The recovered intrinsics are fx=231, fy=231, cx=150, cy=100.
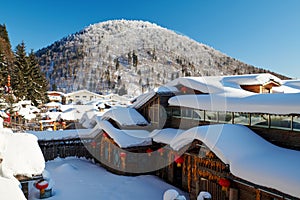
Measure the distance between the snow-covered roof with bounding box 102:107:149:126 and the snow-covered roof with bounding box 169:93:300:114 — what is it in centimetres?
350

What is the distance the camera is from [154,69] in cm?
11356

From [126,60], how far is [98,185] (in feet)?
364

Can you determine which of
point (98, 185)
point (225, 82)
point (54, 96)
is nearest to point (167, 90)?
point (225, 82)

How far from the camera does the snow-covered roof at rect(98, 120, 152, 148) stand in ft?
45.4

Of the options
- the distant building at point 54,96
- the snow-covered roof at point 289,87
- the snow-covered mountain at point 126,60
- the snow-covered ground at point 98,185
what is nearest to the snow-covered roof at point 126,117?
the snow-covered ground at point 98,185

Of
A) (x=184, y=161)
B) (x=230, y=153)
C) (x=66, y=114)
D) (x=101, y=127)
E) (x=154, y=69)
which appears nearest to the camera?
(x=230, y=153)

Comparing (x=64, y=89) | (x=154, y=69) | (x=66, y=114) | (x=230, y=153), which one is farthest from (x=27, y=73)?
(x=154, y=69)

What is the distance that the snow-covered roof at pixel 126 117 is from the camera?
1568 centimetres

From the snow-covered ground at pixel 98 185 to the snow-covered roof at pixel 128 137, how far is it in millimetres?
1970

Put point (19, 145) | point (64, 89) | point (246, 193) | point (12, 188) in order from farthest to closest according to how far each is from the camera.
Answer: point (64, 89) < point (19, 145) < point (246, 193) < point (12, 188)

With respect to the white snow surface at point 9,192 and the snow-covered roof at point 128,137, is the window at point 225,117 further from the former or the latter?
the white snow surface at point 9,192

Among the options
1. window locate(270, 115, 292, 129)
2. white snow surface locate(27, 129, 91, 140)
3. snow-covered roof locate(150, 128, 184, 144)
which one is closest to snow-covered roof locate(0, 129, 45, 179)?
snow-covered roof locate(150, 128, 184, 144)

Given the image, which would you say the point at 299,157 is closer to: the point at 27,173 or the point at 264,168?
the point at 264,168

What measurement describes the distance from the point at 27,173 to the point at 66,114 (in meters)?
20.8
